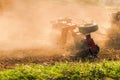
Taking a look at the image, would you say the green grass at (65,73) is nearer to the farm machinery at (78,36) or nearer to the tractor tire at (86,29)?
the farm machinery at (78,36)

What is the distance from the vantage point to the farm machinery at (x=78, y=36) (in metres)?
16.3

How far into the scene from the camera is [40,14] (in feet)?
94.5

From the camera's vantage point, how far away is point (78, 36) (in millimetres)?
17141

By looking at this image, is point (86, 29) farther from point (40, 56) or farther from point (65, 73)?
point (65, 73)

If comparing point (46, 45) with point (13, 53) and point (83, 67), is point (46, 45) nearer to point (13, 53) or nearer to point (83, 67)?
point (13, 53)

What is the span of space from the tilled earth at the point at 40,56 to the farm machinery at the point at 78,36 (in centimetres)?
57

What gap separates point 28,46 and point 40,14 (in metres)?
10.4

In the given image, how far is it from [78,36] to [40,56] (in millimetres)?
2407

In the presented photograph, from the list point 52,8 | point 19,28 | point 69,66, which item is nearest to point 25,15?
point 52,8

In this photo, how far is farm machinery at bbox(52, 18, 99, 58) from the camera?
1631cm

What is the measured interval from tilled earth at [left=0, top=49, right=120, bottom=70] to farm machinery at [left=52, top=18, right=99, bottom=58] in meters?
0.57

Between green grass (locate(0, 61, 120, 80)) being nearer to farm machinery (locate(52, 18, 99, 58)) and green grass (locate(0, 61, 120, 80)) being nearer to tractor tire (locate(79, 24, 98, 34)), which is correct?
farm machinery (locate(52, 18, 99, 58))

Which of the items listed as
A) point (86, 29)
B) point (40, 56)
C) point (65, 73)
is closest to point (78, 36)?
point (86, 29)

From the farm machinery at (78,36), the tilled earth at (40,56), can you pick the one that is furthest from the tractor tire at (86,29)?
the tilled earth at (40,56)
